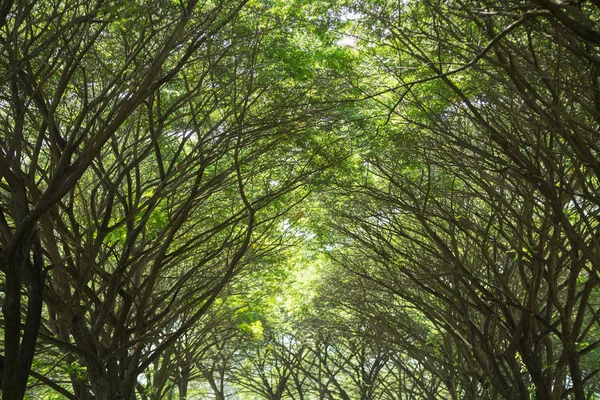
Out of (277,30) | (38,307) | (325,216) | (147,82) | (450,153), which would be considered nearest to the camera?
(147,82)

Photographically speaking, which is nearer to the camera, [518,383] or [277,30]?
[277,30]

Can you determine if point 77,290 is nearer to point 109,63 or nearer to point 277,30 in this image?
point 109,63

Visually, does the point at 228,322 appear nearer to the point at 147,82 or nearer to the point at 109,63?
the point at 109,63

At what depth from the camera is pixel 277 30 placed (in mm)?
7805

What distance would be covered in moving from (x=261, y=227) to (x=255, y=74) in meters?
3.67

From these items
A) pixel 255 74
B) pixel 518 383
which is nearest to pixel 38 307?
pixel 255 74

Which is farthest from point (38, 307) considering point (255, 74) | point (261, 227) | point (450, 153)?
point (261, 227)

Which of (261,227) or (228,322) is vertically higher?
(228,322)

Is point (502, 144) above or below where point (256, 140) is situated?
below

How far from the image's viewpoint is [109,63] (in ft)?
24.0

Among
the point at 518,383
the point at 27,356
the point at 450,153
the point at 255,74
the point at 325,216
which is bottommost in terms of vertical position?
the point at 27,356

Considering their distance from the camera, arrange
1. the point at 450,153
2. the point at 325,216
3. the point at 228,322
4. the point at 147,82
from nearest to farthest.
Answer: the point at 147,82, the point at 450,153, the point at 325,216, the point at 228,322

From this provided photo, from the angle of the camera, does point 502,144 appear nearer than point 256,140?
Yes

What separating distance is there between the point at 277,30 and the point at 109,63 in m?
1.88
